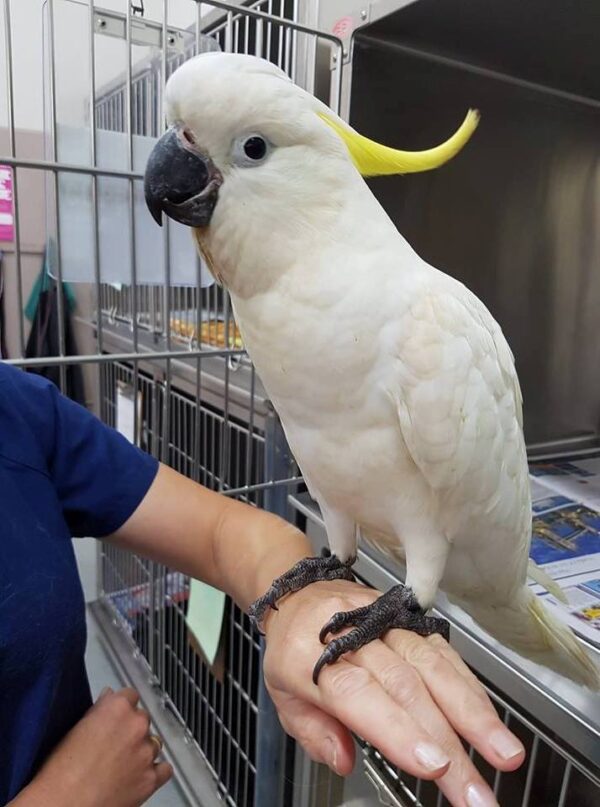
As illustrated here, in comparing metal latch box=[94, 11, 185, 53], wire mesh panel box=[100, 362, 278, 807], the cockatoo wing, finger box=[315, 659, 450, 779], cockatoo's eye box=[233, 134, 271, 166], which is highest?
metal latch box=[94, 11, 185, 53]

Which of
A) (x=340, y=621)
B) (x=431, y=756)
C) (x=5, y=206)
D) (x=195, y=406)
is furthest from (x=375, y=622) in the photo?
(x=5, y=206)

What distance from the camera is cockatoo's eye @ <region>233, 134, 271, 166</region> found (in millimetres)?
460

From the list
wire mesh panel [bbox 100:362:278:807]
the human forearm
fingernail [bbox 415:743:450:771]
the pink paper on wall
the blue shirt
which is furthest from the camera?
wire mesh panel [bbox 100:362:278:807]

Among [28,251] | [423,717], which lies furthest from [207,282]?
[28,251]

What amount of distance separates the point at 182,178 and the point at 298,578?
0.40 m

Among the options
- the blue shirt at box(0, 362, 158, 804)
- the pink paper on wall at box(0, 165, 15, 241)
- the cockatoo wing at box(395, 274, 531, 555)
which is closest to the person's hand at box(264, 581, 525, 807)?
the cockatoo wing at box(395, 274, 531, 555)

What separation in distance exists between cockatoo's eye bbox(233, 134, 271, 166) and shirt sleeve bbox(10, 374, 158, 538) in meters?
0.41

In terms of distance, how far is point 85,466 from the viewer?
745 millimetres

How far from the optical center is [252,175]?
1.52 feet

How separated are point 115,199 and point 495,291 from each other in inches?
25.5

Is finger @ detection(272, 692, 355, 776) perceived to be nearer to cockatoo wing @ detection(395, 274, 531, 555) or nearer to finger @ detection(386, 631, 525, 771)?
finger @ detection(386, 631, 525, 771)

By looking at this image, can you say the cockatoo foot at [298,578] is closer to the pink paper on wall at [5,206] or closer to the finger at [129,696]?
the finger at [129,696]

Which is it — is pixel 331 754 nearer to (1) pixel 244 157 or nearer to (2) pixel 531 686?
(2) pixel 531 686

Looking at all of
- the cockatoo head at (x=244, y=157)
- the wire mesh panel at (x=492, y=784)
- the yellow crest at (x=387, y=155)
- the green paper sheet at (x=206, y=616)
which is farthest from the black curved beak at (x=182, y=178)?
the green paper sheet at (x=206, y=616)
